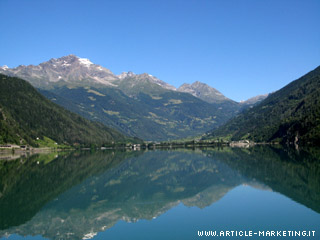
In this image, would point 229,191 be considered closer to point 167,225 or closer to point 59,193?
point 167,225

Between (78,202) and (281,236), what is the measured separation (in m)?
31.2

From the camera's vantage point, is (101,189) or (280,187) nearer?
(280,187)

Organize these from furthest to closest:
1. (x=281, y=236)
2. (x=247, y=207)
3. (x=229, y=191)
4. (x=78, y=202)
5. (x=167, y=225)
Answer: (x=229, y=191)
(x=78, y=202)
(x=247, y=207)
(x=167, y=225)
(x=281, y=236)

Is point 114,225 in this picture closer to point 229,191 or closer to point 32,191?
point 229,191

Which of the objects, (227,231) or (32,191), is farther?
(32,191)

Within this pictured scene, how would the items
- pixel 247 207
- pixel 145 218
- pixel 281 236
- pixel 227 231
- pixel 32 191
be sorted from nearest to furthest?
pixel 281 236, pixel 227 231, pixel 145 218, pixel 247 207, pixel 32 191

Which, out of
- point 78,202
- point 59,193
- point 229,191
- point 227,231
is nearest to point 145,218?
point 227,231

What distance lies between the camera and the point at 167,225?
35844mm

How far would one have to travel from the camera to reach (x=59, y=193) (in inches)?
2314

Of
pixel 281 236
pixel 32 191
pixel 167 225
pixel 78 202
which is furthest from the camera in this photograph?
pixel 32 191

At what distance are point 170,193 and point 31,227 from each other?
26253 mm

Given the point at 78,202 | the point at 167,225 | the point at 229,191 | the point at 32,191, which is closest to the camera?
the point at 167,225

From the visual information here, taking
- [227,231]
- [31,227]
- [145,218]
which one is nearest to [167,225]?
[145,218]

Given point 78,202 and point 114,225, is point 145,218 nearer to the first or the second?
point 114,225
